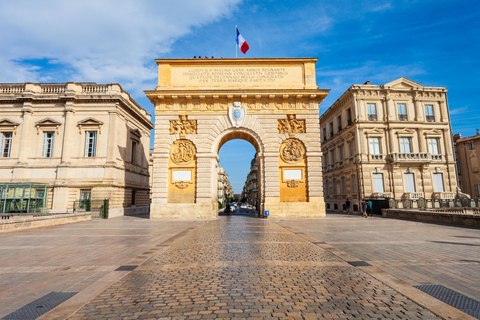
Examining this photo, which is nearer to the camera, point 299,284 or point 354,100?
point 299,284

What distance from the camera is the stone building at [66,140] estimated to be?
25531 mm

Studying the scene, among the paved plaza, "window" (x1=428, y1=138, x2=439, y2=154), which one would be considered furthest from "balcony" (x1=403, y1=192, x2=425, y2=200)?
the paved plaza

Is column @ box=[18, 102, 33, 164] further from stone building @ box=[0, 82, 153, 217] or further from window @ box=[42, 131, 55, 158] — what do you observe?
window @ box=[42, 131, 55, 158]

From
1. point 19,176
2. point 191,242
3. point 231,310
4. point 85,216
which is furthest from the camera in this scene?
point 19,176

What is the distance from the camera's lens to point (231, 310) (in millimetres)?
3637

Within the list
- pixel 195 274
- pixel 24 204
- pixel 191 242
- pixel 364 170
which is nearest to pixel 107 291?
pixel 195 274

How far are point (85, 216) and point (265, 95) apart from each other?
16826mm

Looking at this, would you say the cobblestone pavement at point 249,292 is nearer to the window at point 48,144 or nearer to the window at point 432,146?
the window at point 48,144

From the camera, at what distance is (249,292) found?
432cm

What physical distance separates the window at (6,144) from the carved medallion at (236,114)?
23414 millimetres

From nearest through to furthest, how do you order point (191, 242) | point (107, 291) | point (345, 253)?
1. point (107, 291)
2. point (345, 253)
3. point (191, 242)

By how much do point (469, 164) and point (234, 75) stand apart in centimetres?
3685

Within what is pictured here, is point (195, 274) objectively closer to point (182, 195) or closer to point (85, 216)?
point (182, 195)

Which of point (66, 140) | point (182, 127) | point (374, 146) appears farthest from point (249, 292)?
point (374, 146)
